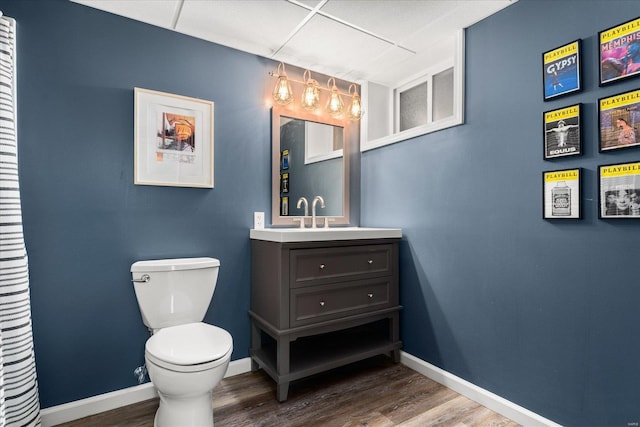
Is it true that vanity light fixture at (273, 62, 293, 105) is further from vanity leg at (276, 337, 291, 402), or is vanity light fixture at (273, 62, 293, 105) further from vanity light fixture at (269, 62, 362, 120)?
vanity leg at (276, 337, 291, 402)

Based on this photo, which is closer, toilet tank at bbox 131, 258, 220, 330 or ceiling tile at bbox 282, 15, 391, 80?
toilet tank at bbox 131, 258, 220, 330

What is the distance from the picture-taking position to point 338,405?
1.92m

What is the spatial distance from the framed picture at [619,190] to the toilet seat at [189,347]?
1.76 m

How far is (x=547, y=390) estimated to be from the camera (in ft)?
5.45

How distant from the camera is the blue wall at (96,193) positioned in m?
1.74

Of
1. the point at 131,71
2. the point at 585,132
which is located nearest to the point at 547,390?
the point at 585,132

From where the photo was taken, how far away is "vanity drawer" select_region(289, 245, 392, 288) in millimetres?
2002

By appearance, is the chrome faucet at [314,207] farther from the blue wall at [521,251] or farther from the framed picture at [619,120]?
the framed picture at [619,120]

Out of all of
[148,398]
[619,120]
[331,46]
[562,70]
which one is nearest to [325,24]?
[331,46]

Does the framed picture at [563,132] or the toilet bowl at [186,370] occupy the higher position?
the framed picture at [563,132]

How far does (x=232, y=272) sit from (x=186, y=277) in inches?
16.1

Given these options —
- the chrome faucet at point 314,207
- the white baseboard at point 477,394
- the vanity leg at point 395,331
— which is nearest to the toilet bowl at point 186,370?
the chrome faucet at point 314,207

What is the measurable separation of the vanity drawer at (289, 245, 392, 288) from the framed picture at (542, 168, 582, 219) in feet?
3.26

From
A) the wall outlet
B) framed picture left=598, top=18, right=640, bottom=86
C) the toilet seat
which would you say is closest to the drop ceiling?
framed picture left=598, top=18, right=640, bottom=86
